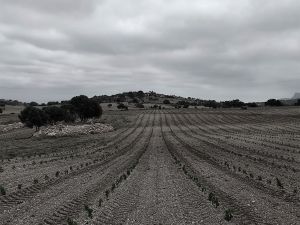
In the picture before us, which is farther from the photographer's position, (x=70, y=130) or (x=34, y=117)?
(x=34, y=117)

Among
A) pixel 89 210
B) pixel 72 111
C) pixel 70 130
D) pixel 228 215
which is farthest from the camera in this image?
pixel 72 111

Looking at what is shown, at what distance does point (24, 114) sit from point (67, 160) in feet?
209

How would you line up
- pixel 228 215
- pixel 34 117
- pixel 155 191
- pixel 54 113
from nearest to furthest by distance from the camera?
pixel 228 215
pixel 155 191
pixel 34 117
pixel 54 113

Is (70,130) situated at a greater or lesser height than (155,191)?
lesser

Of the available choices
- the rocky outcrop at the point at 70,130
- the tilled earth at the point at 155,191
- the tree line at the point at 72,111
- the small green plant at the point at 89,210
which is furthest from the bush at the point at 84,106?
the small green plant at the point at 89,210

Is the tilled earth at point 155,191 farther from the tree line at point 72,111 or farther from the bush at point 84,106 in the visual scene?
the bush at point 84,106

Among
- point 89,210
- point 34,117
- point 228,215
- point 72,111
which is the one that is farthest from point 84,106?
point 228,215

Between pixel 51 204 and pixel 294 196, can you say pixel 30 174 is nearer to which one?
pixel 51 204

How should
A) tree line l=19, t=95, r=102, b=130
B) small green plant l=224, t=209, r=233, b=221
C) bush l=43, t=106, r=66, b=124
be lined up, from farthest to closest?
bush l=43, t=106, r=66, b=124 < tree line l=19, t=95, r=102, b=130 < small green plant l=224, t=209, r=233, b=221

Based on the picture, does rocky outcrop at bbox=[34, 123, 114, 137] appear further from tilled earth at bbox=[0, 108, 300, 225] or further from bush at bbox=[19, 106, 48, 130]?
tilled earth at bbox=[0, 108, 300, 225]

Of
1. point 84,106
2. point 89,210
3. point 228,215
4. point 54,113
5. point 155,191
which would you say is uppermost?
point 84,106

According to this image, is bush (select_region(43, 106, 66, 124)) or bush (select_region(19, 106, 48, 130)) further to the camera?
bush (select_region(43, 106, 66, 124))

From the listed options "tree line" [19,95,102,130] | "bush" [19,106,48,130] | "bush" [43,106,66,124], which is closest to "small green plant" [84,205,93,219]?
"bush" [19,106,48,130]

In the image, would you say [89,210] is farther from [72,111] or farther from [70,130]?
[72,111]
